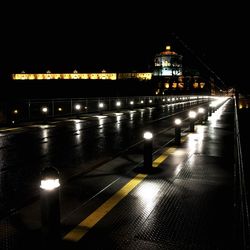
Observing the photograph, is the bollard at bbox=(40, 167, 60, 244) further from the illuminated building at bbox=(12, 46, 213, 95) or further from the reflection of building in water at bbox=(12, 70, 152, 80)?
the reflection of building in water at bbox=(12, 70, 152, 80)

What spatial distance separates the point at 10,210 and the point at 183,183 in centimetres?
374

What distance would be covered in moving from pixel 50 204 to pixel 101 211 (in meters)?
1.59

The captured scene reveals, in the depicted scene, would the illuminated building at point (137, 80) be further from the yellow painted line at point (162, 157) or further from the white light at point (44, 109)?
the yellow painted line at point (162, 157)

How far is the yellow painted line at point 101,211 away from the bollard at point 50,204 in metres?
0.47

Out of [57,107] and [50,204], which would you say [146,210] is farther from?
[57,107]

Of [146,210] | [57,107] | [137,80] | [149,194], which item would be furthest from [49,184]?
[137,80]

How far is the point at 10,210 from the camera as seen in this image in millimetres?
5816

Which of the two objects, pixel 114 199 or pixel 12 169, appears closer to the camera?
pixel 114 199

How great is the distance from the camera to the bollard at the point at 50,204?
14.0 ft

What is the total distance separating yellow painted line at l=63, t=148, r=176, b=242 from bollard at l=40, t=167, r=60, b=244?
1.54 feet

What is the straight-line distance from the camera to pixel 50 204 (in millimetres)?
4316

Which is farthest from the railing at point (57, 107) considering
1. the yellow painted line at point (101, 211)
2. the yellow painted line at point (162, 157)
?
the yellow painted line at point (101, 211)

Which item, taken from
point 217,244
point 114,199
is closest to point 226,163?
point 114,199

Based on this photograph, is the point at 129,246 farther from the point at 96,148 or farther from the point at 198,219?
the point at 96,148
